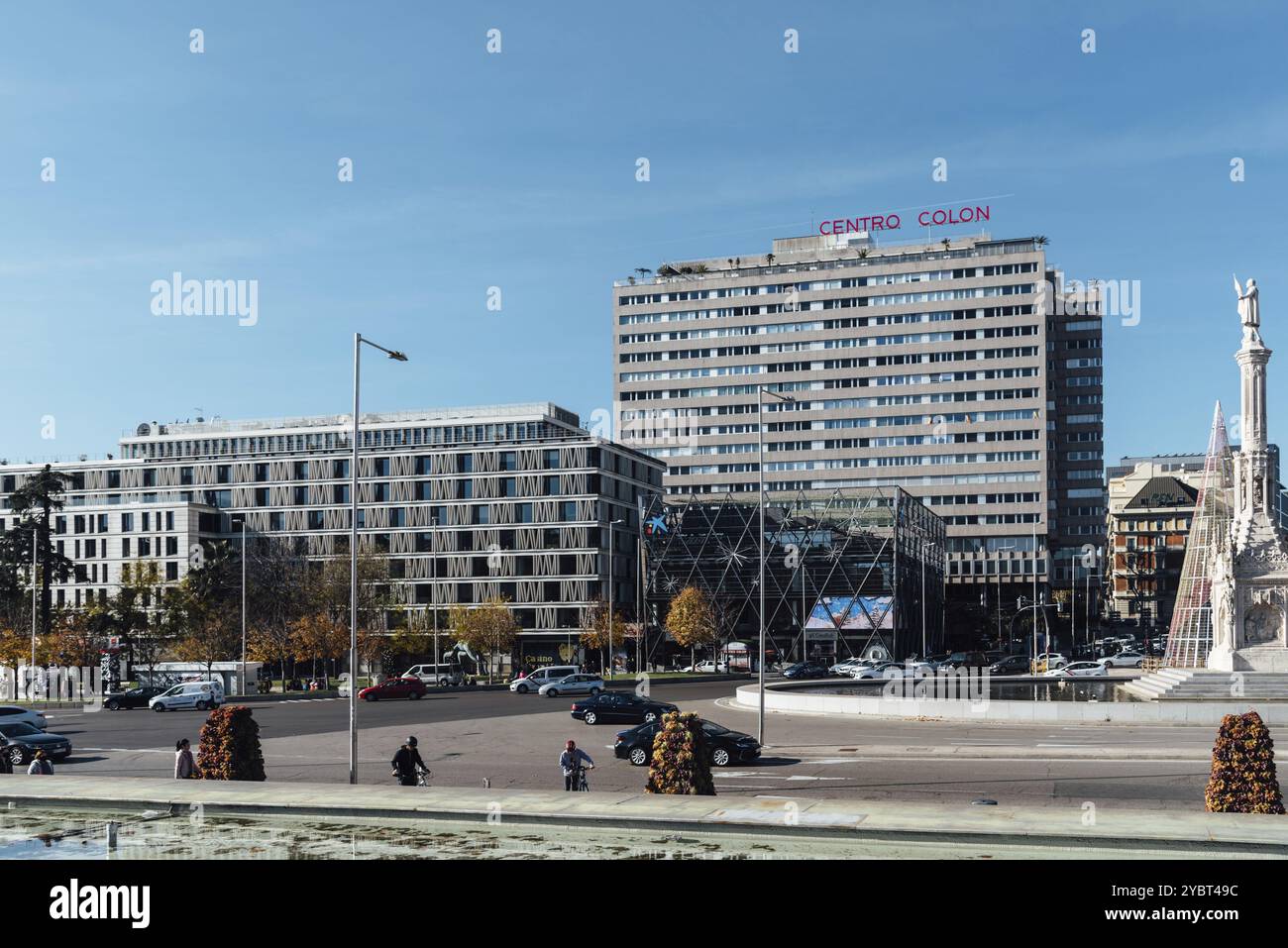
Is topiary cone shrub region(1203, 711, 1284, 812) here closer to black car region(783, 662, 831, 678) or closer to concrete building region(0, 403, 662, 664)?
black car region(783, 662, 831, 678)

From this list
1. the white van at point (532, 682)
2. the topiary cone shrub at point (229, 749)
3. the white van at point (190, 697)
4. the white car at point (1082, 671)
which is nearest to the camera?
the topiary cone shrub at point (229, 749)

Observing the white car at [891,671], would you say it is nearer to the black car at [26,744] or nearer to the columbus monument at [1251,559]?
the columbus monument at [1251,559]

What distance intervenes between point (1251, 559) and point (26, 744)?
45648 millimetres

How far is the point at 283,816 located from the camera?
19.7 m

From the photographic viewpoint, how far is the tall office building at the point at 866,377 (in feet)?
491

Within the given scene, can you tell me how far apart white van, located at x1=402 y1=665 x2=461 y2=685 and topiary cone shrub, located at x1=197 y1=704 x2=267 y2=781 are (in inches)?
2021

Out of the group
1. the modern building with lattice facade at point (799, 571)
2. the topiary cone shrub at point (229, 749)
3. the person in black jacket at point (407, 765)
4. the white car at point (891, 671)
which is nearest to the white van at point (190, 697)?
the white car at point (891, 671)

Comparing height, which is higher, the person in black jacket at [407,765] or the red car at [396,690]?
the person in black jacket at [407,765]

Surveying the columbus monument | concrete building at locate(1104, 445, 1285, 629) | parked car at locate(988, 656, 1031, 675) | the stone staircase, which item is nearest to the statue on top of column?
the columbus monument

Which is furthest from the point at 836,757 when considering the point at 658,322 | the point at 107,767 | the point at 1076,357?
the point at 1076,357

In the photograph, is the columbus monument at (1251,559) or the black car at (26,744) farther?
the columbus monument at (1251,559)

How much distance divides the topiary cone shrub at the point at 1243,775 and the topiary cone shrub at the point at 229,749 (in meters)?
18.4
